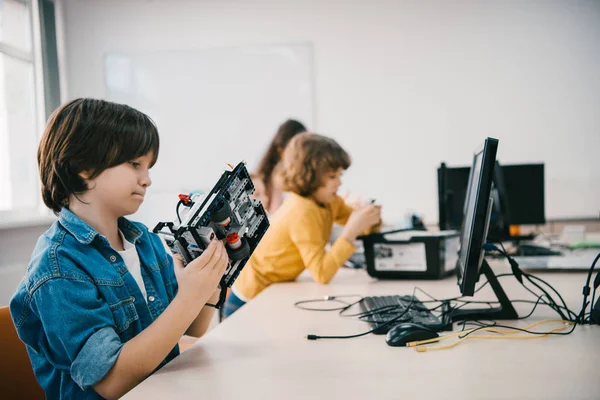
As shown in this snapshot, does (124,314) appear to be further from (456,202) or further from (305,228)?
(456,202)

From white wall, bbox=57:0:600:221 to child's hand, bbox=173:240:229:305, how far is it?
3075 millimetres

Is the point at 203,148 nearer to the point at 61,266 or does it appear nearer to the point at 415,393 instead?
the point at 61,266

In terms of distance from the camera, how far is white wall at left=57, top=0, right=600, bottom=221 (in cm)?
380

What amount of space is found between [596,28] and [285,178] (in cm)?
299

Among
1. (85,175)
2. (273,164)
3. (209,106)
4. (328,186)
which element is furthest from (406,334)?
(209,106)

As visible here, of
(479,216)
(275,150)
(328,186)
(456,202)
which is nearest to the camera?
(479,216)

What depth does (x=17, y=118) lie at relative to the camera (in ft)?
10.9

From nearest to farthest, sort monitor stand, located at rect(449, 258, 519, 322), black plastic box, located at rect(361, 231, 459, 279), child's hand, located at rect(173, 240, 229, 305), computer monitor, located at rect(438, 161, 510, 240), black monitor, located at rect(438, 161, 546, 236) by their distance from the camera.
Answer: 1. child's hand, located at rect(173, 240, 229, 305)
2. monitor stand, located at rect(449, 258, 519, 322)
3. black plastic box, located at rect(361, 231, 459, 279)
4. computer monitor, located at rect(438, 161, 510, 240)
5. black monitor, located at rect(438, 161, 546, 236)

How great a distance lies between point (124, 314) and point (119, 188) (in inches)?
9.5

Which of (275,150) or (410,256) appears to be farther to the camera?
(275,150)

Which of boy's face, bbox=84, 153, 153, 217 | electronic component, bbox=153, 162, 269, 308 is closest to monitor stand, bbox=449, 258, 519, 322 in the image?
electronic component, bbox=153, 162, 269, 308

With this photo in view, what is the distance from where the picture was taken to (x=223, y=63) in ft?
13.5

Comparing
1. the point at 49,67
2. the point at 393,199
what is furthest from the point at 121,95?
the point at 393,199

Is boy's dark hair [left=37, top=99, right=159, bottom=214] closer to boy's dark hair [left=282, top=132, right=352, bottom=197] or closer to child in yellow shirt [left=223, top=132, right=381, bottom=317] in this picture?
child in yellow shirt [left=223, top=132, right=381, bottom=317]
